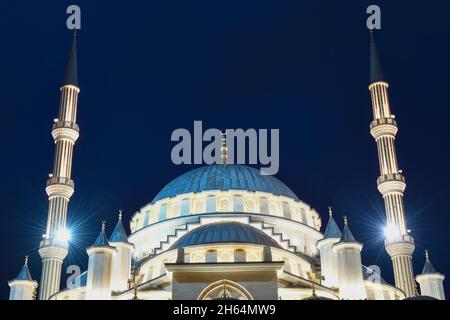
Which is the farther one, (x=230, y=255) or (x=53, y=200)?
(x=53, y=200)

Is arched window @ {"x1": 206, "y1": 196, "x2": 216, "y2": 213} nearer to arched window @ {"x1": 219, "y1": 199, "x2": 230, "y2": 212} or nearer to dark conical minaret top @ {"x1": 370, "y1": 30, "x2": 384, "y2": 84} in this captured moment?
arched window @ {"x1": 219, "y1": 199, "x2": 230, "y2": 212}

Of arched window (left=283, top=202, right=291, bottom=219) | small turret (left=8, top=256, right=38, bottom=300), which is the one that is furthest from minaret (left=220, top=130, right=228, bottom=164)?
small turret (left=8, top=256, right=38, bottom=300)

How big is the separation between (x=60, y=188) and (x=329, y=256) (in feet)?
38.0

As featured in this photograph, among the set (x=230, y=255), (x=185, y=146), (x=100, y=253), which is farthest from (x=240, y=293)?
(x=185, y=146)

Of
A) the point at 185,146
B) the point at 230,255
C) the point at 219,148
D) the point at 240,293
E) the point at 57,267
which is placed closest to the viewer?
the point at 240,293

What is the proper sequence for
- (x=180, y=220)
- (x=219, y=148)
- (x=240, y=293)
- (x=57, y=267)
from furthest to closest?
(x=219, y=148) → (x=180, y=220) → (x=57, y=267) → (x=240, y=293)

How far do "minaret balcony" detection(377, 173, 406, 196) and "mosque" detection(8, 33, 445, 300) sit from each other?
1.7 inches

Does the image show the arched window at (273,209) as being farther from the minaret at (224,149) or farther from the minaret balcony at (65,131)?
the minaret balcony at (65,131)

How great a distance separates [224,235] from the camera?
28609 millimetres

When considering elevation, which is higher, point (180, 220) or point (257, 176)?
point (257, 176)
